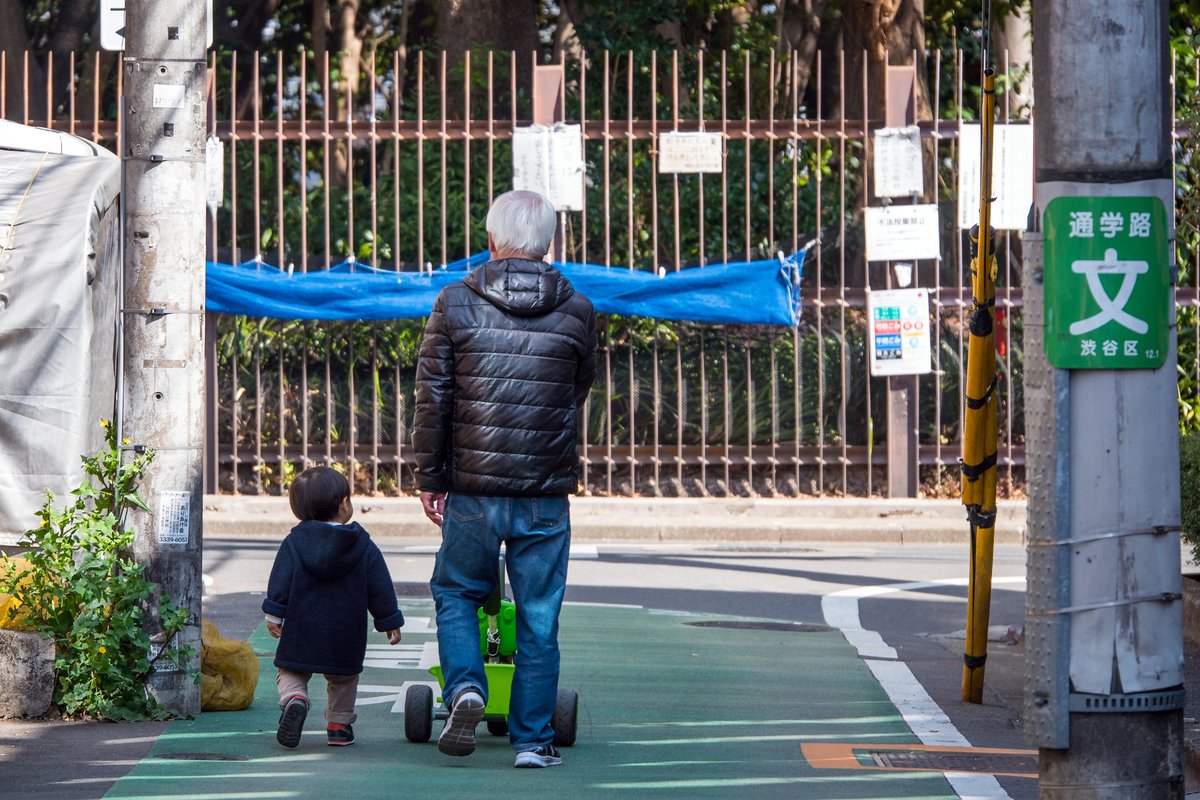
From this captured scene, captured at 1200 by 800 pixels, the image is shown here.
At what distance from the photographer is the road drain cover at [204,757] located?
19.1ft

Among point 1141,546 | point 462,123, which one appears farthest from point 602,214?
point 1141,546

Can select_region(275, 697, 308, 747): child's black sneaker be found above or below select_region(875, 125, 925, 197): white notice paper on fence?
below

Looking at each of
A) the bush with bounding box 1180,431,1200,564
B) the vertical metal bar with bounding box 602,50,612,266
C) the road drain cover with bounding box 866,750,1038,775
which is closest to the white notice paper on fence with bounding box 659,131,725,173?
the vertical metal bar with bounding box 602,50,612,266

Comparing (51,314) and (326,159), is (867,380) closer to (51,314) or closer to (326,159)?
(326,159)

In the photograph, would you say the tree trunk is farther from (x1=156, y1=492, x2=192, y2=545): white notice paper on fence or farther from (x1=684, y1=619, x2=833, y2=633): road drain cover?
(x1=156, y1=492, x2=192, y2=545): white notice paper on fence

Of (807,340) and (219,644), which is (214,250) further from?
(219,644)

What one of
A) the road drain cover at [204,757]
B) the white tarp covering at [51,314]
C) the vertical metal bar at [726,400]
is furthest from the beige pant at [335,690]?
the vertical metal bar at [726,400]

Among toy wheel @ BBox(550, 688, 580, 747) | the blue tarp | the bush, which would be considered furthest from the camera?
the blue tarp

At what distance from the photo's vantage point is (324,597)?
6059mm

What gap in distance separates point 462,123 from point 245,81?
9.42m

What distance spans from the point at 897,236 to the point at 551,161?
9.21ft

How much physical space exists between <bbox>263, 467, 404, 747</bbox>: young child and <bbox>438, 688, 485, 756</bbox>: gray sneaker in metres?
0.50

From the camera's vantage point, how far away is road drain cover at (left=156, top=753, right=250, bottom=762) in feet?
19.1

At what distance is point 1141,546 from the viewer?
435 centimetres
